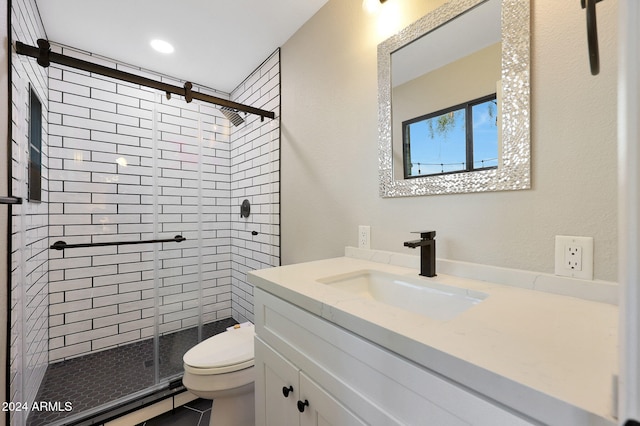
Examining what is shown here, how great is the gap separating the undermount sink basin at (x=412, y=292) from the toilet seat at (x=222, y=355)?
0.75m

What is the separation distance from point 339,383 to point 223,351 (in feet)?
3.33

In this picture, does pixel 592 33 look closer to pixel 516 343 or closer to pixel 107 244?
pixel 516 343

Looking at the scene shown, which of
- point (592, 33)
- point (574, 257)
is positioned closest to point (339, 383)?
point (574, 257)

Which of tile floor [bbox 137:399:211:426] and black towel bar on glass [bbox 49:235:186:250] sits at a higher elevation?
black towel bar on glass [bbox 49:235:186:250]

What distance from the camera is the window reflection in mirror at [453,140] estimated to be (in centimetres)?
99

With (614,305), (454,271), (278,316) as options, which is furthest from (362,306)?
(614,305)

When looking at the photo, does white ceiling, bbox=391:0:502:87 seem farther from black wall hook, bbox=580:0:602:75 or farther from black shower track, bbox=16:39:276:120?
black shower track, bbox=16:39:276:120

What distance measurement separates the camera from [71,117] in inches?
79.5

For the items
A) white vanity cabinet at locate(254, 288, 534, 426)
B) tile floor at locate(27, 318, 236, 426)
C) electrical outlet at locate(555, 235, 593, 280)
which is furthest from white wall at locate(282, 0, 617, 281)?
tile floor at locate(27, 318, 236, 426)

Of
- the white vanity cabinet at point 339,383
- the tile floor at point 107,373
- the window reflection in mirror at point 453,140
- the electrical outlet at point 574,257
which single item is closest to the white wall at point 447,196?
the electrical outlet at point 574,257

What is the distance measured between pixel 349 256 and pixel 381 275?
1.10ft

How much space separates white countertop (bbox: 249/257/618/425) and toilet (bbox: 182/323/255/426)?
0.79 m

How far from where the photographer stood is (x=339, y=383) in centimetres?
73

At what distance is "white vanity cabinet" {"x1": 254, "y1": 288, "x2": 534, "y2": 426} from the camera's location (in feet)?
1.69
